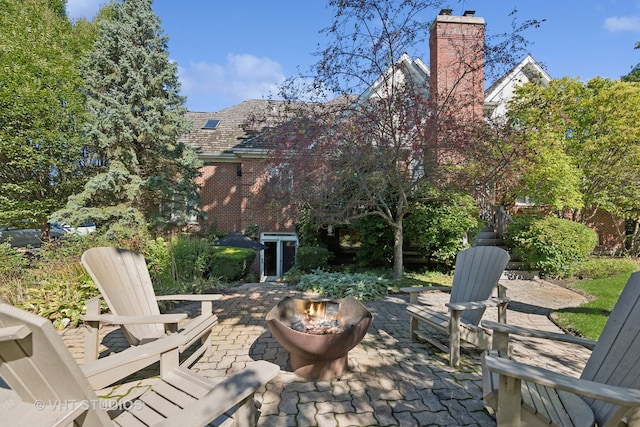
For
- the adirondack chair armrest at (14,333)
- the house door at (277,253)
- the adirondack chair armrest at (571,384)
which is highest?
the adirondack chair armrest at (14,333)

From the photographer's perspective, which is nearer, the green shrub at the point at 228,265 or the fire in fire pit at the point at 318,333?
the fire in fire pit at the point at 318,333

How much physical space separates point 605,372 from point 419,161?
529 centimetres

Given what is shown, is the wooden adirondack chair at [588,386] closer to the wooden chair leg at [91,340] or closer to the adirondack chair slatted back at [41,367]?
the adirondack chair slatted back at [41,367]

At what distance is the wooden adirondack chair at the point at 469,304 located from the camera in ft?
10.1

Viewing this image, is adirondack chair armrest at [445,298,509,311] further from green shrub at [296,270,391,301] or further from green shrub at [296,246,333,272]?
green shrub at [296,246,333,272]

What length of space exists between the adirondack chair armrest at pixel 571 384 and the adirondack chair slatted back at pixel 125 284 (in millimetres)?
2995

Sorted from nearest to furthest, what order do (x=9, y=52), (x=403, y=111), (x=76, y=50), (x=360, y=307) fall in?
1. (x=360, y=307)
2. (x=403, y=111)
3. (x=9, y=52)
4. (x=76, y=50)

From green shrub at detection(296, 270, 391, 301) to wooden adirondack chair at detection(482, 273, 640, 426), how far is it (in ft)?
13.5

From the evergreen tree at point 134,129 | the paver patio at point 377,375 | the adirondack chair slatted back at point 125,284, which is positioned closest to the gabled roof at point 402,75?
the paver patio at point 377,375

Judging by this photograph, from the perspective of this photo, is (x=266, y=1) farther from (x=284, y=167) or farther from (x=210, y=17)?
(x=284, y=167)

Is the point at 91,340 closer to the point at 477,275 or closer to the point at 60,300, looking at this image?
the point at 60,300

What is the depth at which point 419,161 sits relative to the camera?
6.69 meters

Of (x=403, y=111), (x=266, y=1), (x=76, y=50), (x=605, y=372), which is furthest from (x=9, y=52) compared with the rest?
(x=605, y=372)

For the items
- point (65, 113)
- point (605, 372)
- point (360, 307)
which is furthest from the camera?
point (65, 113)
